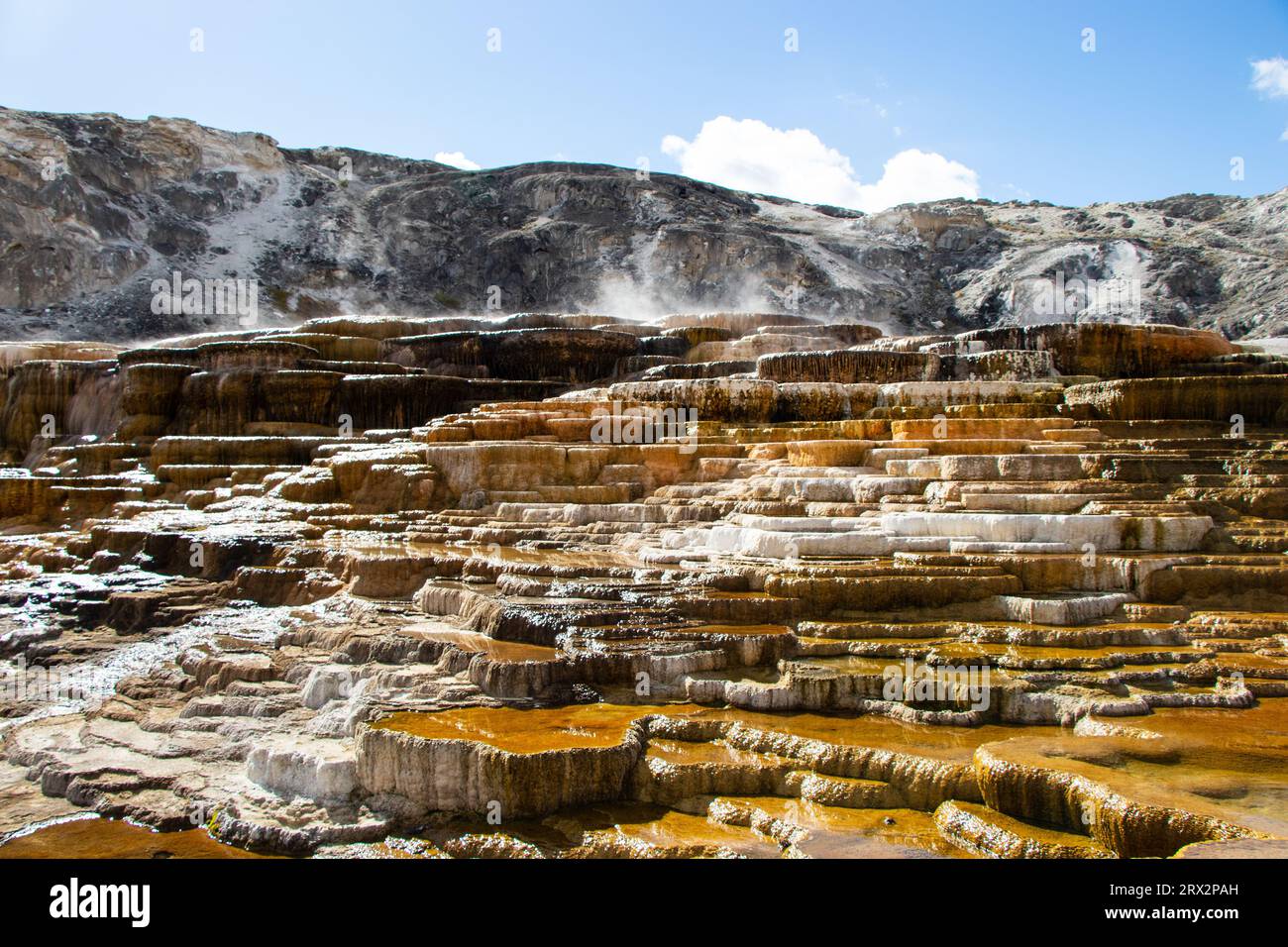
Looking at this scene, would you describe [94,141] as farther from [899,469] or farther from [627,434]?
[899,469]

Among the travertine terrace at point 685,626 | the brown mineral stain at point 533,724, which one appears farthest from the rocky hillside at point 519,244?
the brown mineral stain at point 533,724

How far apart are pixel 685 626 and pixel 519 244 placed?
29846 mm

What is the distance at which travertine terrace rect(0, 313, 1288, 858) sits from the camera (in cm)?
478

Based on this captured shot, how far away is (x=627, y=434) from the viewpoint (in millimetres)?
11773

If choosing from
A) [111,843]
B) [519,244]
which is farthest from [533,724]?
[519,244]

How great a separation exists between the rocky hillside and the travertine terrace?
14.9m

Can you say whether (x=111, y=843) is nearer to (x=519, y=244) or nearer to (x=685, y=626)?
(x=685, y=626)

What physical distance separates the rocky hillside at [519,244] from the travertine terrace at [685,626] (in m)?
14.9

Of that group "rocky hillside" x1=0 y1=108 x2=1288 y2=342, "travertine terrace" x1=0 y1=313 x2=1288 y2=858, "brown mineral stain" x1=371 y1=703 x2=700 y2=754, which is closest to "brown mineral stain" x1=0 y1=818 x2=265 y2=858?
"travertine terrace" x1=0 y1=313 x2=1288 y2=858

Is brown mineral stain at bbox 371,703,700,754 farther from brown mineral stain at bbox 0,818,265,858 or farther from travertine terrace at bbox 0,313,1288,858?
Answer: brown mineral stain at bbox 0,818,265,858

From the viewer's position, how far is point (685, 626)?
6703mm

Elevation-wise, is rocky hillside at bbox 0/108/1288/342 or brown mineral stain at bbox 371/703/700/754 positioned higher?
rocky hillside at bbox 0/108/1288/342

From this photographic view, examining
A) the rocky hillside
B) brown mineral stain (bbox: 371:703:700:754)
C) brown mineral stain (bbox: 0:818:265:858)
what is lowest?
brown mineral stain (bbox: 0:818:265:858)

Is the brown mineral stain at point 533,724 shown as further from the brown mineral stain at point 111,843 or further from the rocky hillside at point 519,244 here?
the rocky hillside at point 519,244
